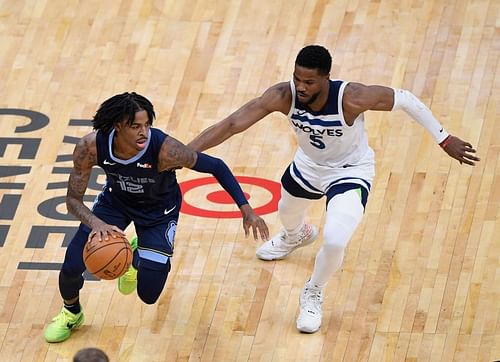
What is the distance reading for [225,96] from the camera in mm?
11914

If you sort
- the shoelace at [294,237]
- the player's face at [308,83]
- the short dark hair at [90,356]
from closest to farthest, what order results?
the short dark hair at [90,356] → the player's face at [308,83] → the shoelace at [294,237]

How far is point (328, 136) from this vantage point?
9180mm

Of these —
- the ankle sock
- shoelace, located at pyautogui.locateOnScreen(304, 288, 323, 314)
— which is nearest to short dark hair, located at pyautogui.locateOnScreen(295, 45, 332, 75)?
shoelace, located at pyautogui.locateOnScreen(304, 288, 323, 314)

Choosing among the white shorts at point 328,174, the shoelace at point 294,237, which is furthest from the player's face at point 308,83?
the shoelace at point 294,237

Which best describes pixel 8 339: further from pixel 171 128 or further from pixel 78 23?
pixel 78 23

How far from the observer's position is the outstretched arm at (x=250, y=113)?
29.6ft

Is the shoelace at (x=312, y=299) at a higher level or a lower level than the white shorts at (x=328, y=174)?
lower

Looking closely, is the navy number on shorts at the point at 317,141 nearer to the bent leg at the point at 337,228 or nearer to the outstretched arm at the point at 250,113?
the outstretched arm at the point at 250,113

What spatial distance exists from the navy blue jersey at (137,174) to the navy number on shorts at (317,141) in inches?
38.8

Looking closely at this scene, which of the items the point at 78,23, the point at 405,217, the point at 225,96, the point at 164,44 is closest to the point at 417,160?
the point at 405,217

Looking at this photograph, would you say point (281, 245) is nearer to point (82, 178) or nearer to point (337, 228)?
point (337, 228)

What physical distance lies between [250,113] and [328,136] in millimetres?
547

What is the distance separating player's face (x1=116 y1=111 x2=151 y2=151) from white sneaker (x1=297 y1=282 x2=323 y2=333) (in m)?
1.65

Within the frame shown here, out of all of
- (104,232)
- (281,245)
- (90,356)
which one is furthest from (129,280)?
(90,356)
